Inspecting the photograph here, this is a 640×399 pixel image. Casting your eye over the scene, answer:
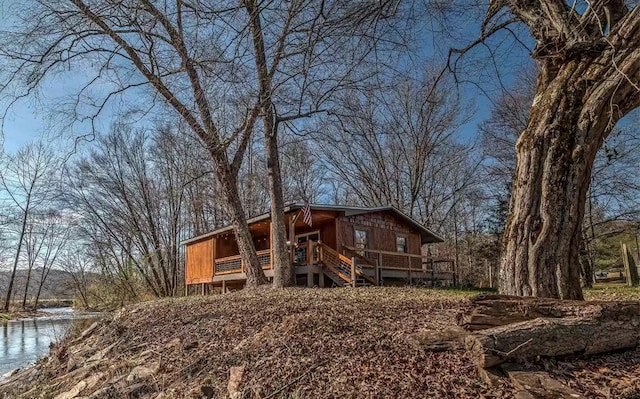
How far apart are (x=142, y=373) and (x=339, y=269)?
959cm

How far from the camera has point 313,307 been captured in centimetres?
653

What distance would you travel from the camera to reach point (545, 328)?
11.7ft

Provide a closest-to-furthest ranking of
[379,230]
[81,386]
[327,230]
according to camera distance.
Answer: [81,386] < [327,230] < [379,230]

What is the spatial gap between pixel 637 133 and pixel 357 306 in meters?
14.2

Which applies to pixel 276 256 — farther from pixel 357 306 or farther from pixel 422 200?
pixel 422 200

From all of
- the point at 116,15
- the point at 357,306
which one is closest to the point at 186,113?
the point at 116,15

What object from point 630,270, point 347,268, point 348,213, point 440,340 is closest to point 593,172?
point 630,270

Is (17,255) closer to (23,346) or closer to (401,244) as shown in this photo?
(23,346)

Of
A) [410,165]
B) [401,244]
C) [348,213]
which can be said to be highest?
[410,165]

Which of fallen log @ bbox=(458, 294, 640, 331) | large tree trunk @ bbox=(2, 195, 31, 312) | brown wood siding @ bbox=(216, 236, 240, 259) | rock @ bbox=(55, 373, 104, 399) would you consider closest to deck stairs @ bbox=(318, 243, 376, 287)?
brown wood siding @ bbox=(216, 236, 240, 259)

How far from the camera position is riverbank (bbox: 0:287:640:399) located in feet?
10.8

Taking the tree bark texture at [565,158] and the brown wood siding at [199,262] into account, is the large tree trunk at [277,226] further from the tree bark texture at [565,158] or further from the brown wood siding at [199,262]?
the brown wood siding at [199,262]

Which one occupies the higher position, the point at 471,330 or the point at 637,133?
the point at 637,133

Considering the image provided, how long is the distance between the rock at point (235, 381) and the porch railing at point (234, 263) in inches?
453
